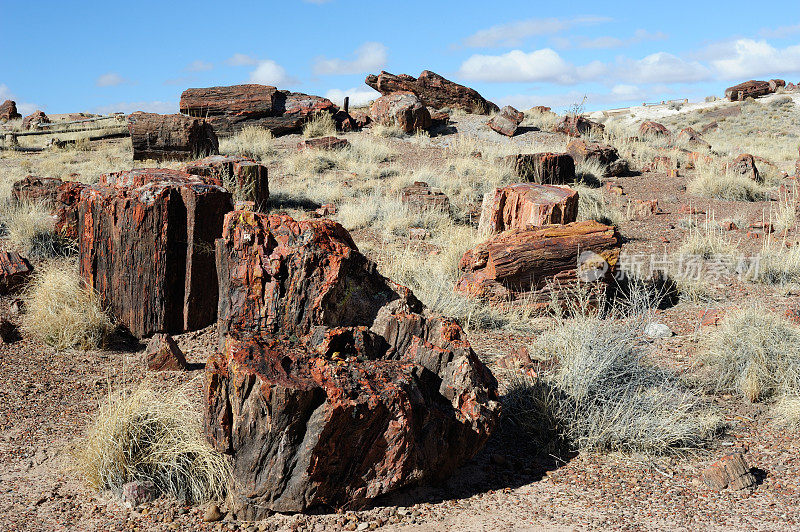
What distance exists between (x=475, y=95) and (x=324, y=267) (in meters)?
19.3

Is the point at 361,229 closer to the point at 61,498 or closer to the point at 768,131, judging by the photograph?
the point at 61,498

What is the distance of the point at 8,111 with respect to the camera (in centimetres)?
3209

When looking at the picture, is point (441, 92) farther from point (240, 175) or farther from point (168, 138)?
point (240, 175)

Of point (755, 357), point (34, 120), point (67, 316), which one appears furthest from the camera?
point (34, 120)

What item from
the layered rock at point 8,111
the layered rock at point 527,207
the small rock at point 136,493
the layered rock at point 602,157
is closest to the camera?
the small rock at point 136,493

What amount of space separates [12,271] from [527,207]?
19.4 feet

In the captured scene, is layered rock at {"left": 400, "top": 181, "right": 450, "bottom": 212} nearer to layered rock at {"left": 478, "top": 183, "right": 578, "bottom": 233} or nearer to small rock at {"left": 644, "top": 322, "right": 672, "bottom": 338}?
layered rock at {"left": 478, "top": 183, "right": 578, "bottom": 233}

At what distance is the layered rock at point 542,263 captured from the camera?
686 centimetres

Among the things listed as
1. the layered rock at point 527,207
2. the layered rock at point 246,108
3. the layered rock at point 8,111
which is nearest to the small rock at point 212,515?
the layered rock at point 527,207

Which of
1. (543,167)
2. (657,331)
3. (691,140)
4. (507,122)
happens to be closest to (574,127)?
(507,122)

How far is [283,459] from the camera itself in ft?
11.3

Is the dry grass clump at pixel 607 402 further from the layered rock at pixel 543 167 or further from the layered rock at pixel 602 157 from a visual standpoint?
the layered rock at pixel 602 157

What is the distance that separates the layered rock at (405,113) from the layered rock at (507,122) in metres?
1.86

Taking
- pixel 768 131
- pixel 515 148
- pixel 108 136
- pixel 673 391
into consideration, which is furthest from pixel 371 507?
pixel 768 131
